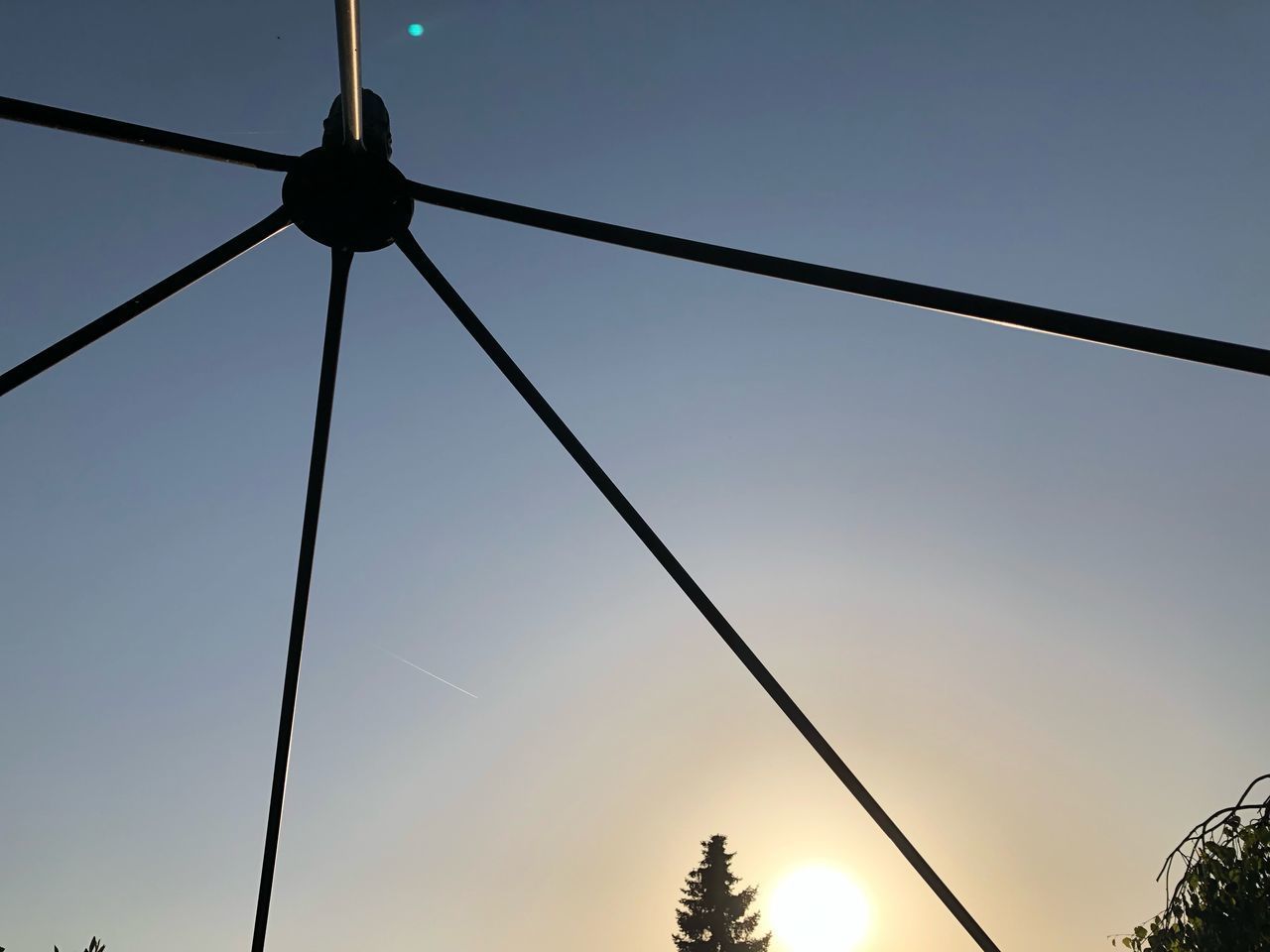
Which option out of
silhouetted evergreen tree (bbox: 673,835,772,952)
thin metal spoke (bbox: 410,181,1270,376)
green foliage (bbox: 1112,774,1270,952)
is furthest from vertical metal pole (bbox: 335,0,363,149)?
silhouetted evergreen tree (bbox: 673,835,772,952)

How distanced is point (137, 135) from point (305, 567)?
6.13 feet

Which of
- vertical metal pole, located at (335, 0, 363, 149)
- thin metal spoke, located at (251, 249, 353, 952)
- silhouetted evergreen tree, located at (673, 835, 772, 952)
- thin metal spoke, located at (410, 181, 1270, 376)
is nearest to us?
thin metal spoke, located at (410, 181, 1270, 376)

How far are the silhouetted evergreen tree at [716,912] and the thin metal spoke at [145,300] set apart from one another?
4899cm

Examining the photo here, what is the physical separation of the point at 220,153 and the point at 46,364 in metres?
0.93

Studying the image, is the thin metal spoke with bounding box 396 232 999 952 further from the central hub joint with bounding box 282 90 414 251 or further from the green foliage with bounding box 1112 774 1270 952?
the green foliage with bounding box 1112 774 1270 952

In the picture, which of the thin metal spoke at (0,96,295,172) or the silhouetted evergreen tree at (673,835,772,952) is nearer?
the thin metal spoke at (0,96,295,172)

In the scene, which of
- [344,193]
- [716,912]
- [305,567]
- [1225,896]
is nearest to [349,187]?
[344,193]

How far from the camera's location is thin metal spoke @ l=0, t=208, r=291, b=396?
10.1 ft

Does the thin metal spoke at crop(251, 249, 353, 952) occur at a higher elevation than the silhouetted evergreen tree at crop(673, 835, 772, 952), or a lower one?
lower

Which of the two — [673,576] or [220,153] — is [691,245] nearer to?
[673,576]

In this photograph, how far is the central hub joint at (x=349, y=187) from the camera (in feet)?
11.0

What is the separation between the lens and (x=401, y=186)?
11.2 feet

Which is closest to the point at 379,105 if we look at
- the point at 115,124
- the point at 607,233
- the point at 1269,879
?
the point at 115,124

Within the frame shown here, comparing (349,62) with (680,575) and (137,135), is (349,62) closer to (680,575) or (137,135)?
(137,135)
